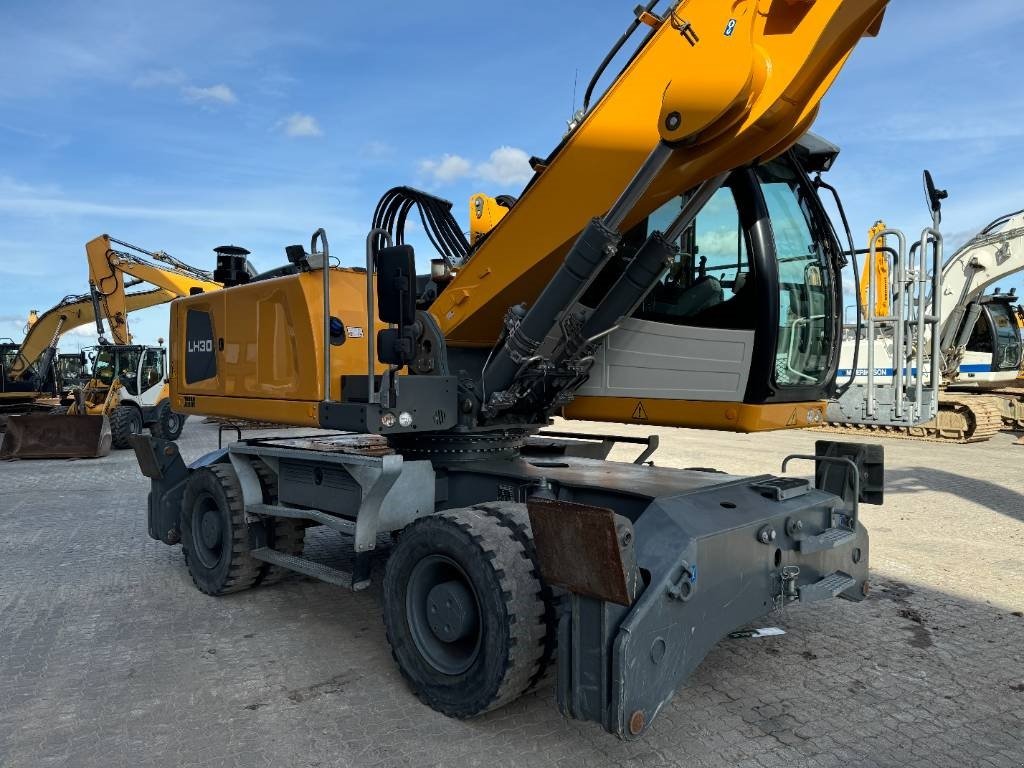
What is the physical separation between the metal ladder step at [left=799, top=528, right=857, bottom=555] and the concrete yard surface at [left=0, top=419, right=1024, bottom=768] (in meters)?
0.71

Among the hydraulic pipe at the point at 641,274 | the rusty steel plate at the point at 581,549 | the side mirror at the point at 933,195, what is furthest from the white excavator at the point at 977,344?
the rusty steel plate at the point at 581,549

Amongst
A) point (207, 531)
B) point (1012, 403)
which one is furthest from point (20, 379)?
point (1012, 403)

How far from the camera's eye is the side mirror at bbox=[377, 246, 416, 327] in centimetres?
381

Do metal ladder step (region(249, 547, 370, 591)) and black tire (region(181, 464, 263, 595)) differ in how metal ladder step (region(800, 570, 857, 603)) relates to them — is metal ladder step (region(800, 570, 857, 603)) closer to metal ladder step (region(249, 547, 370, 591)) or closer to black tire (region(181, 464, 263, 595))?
metal ladder step (region(249, 547, 370, 591))

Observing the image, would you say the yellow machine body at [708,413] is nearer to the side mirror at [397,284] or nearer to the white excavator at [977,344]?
the side mirror at [397,284]

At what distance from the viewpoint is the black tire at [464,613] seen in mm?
3295

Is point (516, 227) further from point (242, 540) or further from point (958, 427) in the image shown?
point (958, 427)

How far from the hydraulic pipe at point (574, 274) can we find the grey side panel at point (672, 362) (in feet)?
1.57

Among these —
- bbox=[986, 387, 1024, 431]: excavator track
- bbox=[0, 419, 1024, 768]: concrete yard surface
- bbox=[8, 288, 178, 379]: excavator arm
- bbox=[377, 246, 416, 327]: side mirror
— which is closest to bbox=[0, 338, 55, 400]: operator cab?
bbox=[8, 288, 178, 379]: excavator arm

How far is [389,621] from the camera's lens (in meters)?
3.88

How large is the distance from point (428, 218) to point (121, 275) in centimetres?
1422

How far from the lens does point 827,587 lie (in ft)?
13.0

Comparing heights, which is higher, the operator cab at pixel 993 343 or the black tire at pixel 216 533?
the operator cab at pixel 993 343

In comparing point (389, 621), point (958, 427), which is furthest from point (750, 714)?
point (958, 427)
